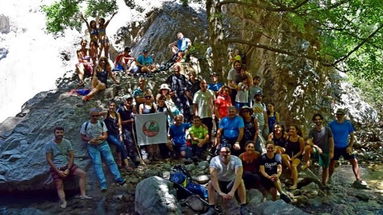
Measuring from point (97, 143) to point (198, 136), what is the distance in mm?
2239

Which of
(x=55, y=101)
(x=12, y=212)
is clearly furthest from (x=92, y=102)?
(x=12, y=212)

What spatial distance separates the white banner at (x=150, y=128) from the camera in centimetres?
861

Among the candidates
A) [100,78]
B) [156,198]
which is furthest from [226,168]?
[100,78]

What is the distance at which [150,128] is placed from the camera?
28.4ft

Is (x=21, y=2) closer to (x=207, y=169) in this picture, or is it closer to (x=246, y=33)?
(x=246, y=33)

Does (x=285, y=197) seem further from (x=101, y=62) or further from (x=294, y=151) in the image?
(x=101, y=62)

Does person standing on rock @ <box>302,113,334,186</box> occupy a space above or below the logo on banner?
below

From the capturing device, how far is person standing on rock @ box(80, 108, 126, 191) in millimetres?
7598

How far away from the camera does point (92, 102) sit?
9.59 meters

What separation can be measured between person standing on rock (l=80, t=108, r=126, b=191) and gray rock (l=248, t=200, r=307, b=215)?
8.59ft

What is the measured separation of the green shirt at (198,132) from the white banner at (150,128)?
601 mm

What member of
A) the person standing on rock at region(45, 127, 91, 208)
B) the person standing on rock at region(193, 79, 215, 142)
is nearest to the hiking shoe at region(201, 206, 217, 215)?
the person standing on rock at region(45, 127, 91, 208)

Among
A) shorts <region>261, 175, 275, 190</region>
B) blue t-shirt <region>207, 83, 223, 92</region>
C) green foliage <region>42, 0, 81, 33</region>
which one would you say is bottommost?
shorts <region>261, 175, 275, 190</region>

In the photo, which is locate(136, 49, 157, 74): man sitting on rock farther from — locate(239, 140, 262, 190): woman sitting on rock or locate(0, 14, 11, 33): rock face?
locate(0, 14, 11, 33): rock face
